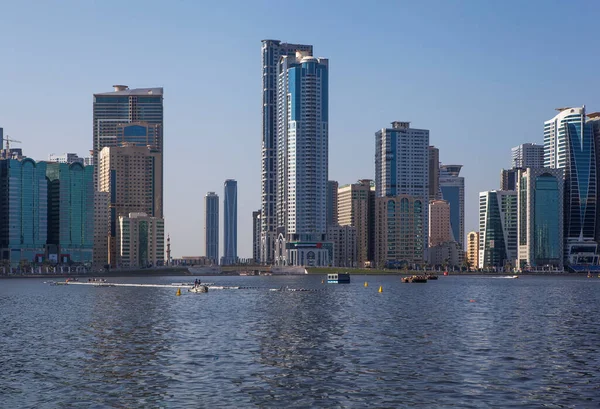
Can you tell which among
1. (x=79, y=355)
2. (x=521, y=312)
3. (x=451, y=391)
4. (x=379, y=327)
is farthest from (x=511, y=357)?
(x=521, y=312)

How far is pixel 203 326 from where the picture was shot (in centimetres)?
11062

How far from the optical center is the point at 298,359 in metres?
77.8

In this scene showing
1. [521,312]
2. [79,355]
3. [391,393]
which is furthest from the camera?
[521,312]

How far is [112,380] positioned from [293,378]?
13386 millimetres

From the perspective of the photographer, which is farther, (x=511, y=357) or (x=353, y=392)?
(x=511, y=357)

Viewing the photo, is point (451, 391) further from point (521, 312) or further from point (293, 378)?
point (521, 312)

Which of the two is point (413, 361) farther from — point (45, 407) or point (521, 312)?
point (521, 312)

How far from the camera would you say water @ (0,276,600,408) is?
59344mm

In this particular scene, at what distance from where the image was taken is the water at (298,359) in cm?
5934

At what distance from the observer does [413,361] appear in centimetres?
7606

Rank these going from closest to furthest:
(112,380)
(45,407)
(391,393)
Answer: (45,407) < (391,393) < (112,380)

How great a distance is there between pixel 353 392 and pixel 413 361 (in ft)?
52.7

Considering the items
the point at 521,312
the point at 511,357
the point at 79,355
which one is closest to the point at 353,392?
the point at 511,357

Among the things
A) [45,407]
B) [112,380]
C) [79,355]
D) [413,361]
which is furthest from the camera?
[79,355]
